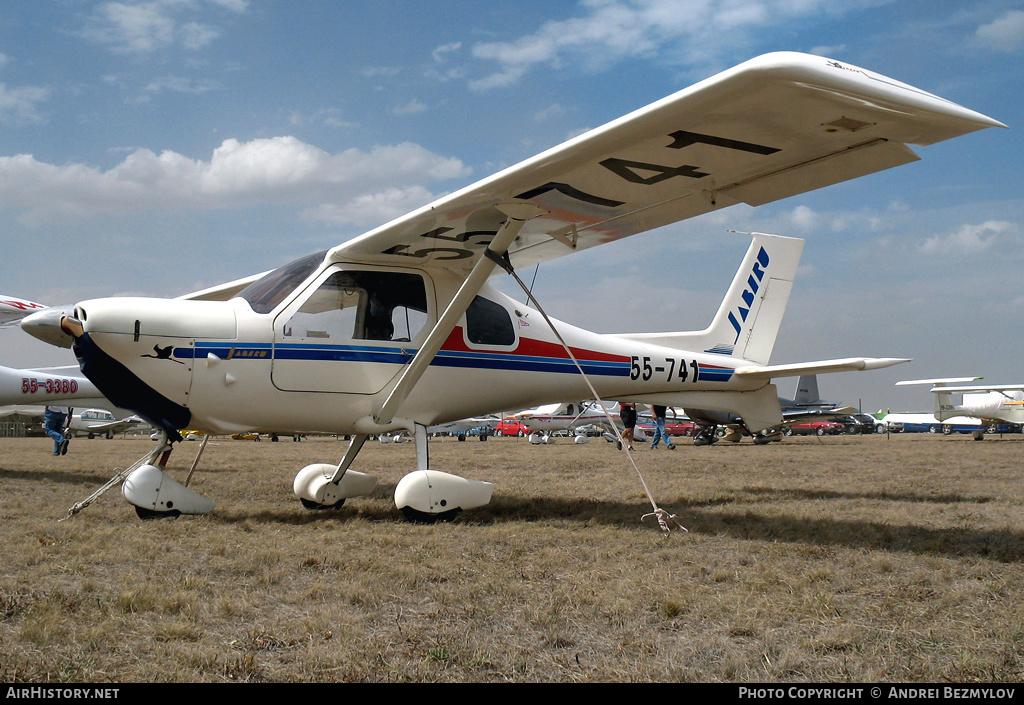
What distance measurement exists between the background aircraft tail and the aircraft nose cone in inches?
213

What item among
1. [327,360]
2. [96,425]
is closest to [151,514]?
[327,360]

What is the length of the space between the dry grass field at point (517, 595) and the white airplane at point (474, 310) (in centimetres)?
88

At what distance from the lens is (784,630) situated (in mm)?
2848

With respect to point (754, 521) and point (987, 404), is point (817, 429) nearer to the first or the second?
point (987, 404)

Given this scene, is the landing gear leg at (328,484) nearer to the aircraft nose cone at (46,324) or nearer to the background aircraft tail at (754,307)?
the aircraft nose cone at (46,324)

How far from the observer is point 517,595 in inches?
133

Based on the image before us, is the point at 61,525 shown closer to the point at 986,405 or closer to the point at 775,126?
the point at 775,126

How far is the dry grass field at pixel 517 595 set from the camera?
2434 mm

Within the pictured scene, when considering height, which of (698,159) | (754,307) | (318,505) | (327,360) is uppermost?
(698,159)

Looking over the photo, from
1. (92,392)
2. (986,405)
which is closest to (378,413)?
(92,392)

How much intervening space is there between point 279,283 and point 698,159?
358 cm

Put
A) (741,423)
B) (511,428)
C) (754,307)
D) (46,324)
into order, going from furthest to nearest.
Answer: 1. (511,428)
2. (741,423)
3. (754,307)
4. (46,324)

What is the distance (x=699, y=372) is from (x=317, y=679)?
20.1ft

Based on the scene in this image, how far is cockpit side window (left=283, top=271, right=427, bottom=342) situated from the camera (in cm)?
602
